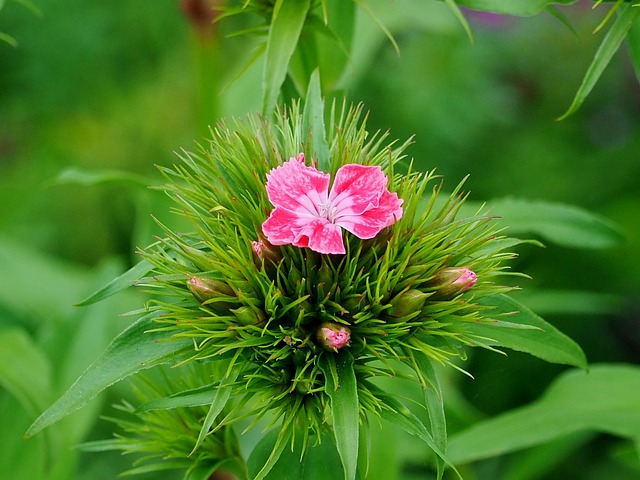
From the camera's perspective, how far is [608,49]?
3.61 ft

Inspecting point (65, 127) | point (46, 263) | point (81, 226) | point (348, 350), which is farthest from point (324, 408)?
point (65, 127)

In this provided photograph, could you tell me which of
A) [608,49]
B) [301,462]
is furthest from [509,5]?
[301,462]

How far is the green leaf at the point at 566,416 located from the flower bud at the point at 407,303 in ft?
2.02

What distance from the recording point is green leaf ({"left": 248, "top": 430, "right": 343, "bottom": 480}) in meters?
0.98

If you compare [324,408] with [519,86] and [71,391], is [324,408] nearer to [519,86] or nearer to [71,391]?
[71,391]

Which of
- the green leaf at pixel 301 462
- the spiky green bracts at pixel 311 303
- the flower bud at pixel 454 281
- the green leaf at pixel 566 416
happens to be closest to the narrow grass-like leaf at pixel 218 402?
the spiky green bracts at pixel 311 303

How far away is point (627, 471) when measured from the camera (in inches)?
87.3

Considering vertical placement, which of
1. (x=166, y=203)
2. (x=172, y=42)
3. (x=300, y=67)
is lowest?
(x=172, y=42)

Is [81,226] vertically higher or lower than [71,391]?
lower

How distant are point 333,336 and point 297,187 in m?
0.16

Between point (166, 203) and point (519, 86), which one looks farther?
point (519, 86)

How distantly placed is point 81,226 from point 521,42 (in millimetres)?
1612

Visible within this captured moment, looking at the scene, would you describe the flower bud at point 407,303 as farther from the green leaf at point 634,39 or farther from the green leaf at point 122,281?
the green leaf at point 634,39

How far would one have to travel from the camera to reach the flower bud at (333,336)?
0.89 m
